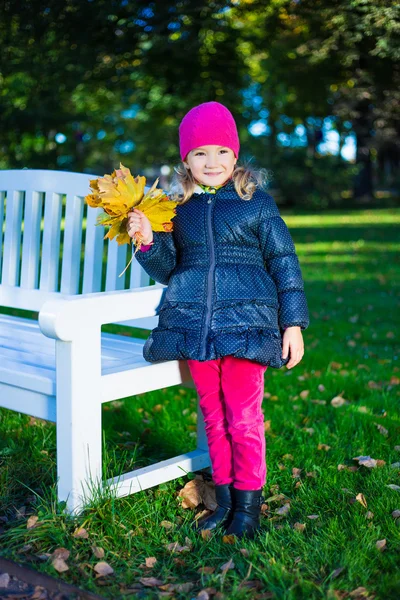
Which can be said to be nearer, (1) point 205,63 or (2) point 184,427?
(2) point 184,427

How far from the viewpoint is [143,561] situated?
2.77 m

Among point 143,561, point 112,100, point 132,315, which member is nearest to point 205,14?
point 132,315

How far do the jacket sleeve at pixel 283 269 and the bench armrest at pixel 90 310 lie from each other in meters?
0.49

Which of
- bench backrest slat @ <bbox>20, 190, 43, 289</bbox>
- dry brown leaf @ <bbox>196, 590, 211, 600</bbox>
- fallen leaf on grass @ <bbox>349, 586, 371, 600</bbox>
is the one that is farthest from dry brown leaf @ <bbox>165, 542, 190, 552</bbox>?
bench backrest slat @ <bbox>20, 190, 43, 289</bbox>

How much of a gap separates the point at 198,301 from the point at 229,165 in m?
0.58

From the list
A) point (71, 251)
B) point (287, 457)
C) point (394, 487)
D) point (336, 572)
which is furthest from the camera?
point (71, 251)

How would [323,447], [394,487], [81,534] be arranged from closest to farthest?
[81,534] < [394,487] < [323,447]

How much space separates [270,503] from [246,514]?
1.13 ft

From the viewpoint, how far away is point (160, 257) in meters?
3.15

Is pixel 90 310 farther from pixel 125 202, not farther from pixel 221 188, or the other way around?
pixel 221 188

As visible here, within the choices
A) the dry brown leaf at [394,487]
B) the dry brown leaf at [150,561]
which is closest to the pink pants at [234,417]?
the dry brown leaf at [150,561]

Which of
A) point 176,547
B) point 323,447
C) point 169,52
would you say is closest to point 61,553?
point 176,547

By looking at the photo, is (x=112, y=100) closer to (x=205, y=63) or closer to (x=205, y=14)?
(x=205, y=63)

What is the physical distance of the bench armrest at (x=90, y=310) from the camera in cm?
277
